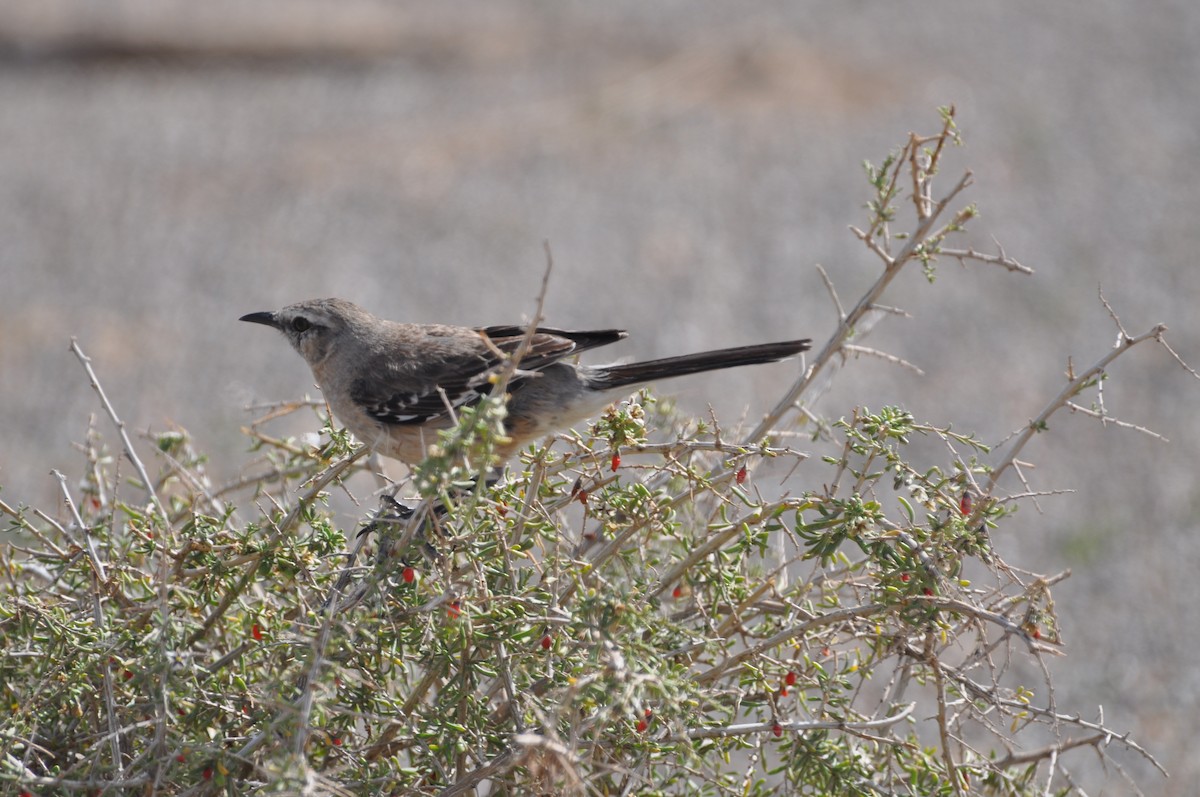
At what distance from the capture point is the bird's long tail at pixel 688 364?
3.77 meters

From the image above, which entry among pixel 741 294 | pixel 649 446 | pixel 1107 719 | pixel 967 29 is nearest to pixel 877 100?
pixel 967 29

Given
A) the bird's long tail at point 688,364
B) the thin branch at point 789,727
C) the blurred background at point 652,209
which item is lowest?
the thin branch at point 789,727

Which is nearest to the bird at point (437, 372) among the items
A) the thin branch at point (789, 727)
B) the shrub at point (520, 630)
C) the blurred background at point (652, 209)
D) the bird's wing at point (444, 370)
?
the bird's wing at point (444, 370)

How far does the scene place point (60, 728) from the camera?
132 inches

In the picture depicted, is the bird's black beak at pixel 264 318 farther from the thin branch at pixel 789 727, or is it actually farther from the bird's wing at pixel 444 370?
the thin branch at pixel 789 727

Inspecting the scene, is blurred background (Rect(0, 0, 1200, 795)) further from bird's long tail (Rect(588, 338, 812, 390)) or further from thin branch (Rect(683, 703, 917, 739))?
thin branch (Rect(683, 703, 917, 739))

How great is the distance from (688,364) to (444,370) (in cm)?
110

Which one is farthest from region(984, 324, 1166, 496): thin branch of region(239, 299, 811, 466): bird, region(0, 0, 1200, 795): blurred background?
region(0, 0, 1200, 795): blurred background

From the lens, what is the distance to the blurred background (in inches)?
355

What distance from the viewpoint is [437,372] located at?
15.3 ft

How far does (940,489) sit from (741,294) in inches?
345

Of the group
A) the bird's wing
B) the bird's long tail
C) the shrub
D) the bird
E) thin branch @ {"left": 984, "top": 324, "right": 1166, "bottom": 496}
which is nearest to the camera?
the shrub

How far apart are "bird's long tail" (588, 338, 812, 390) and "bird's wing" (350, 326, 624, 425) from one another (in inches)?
6.1

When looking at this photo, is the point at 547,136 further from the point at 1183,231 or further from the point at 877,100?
the point at 1183,231
